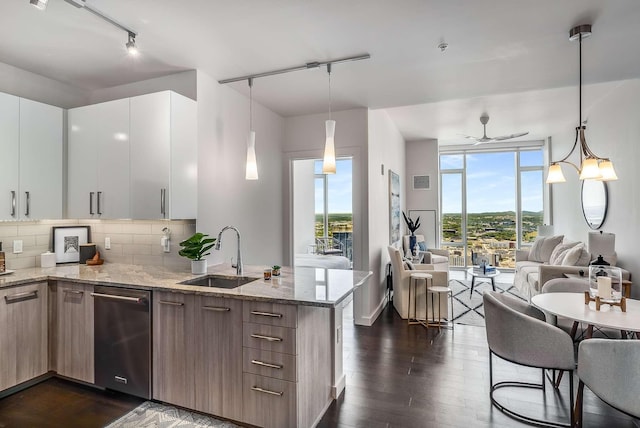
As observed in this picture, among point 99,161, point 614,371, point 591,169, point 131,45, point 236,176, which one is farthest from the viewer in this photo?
point 236,176

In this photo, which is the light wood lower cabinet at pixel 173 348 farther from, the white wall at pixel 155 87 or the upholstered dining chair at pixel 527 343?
the upholstered dining chair at pixel 527 343

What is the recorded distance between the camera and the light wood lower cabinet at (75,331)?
2613 mm

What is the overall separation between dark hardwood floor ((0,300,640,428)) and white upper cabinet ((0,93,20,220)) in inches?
58.0

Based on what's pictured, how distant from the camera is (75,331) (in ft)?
8.73

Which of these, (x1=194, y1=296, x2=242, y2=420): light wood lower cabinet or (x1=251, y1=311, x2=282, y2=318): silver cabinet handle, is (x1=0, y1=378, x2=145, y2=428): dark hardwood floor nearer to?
(x1=194, y1=296, x2=242, y2=420): light wood lower cabinet

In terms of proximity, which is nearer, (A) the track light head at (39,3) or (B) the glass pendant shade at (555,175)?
(A) the track light head at (39,3)

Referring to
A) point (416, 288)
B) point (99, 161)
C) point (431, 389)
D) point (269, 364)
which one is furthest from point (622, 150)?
point (99, 161)

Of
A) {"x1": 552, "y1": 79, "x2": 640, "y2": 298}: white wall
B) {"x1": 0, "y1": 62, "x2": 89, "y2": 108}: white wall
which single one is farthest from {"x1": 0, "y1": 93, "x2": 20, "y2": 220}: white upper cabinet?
{"x1": 552, "y1": 79, "x2": 640, "y2": 298}: white wall

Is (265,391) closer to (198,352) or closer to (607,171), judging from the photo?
(198,352)

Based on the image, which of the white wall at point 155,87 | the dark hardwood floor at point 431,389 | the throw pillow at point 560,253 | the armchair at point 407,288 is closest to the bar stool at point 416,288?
the armchair at point 407,288

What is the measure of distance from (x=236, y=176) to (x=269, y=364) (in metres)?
2.15

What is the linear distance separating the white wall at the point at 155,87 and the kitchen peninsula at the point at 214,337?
66.7 inches

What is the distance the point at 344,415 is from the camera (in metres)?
2.38

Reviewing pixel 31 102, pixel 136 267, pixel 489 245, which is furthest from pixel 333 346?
pixel 489 245
